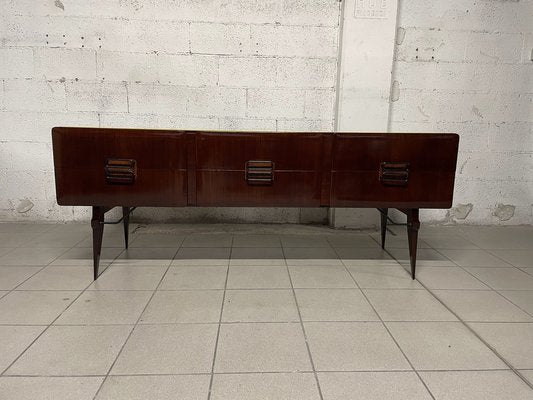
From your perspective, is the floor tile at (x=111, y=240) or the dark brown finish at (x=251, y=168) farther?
the floor tile at (x=111, y=240)

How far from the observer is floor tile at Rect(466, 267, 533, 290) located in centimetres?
185

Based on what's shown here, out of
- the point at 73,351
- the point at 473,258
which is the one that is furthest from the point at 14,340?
the point at 473,258

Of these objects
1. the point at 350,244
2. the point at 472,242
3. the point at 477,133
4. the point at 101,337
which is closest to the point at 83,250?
the point at 101,337

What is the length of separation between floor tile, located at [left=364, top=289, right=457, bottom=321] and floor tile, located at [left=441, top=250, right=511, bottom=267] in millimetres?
613

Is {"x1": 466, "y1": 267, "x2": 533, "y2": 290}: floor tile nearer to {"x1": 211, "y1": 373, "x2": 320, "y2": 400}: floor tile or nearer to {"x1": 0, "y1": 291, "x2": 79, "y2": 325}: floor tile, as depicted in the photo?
{"x1": 211, "y1": 373, "x2": 320, "y2": 400}: floor tile

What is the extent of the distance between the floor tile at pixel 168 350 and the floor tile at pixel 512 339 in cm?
102

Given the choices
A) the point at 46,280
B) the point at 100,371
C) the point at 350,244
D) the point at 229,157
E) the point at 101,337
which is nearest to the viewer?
the point at 100,371

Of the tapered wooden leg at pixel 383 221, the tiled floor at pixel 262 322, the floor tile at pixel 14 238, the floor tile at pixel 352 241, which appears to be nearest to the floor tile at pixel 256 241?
the tiled floor at pixel 262 322

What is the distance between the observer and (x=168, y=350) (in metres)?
1.25

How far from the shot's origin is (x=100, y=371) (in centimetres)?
114

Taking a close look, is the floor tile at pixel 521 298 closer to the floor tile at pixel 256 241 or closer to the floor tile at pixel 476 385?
the floor tile at pixel 476 385

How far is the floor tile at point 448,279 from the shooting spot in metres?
1.84

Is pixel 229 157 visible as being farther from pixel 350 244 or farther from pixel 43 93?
pixel 43 93

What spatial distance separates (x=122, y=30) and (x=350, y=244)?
2292mm
